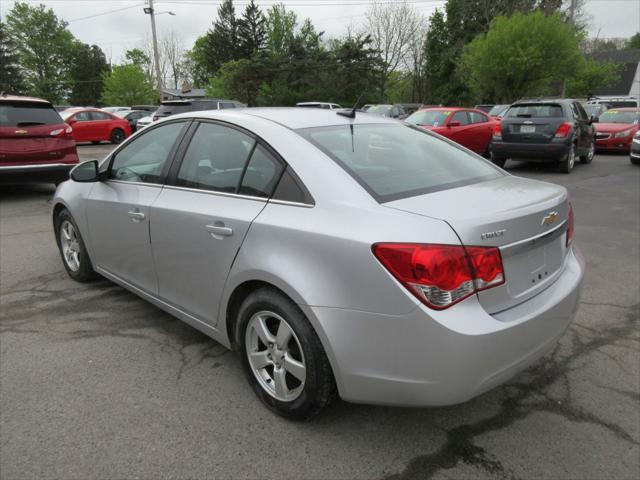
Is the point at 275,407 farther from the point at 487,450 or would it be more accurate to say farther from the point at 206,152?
the point at 206,152

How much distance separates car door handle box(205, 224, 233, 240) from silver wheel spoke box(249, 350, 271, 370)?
65cm

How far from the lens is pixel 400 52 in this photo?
48.7 meters

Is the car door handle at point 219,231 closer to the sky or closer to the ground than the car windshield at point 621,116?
closer to the ground

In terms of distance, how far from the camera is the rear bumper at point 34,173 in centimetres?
816

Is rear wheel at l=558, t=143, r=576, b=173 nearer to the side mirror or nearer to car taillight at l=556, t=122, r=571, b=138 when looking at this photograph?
car taillight at l=556, t=122, r=571, b=138

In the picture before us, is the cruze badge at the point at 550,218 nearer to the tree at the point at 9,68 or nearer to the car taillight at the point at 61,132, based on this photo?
the car taillight at the point at 61,132

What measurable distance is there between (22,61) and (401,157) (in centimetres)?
7343

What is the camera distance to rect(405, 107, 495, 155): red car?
12570 mm

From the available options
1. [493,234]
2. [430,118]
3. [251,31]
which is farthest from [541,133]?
[251,31]

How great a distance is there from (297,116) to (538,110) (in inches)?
404

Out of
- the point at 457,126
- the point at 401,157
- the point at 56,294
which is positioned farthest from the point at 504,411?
the point at 457,126

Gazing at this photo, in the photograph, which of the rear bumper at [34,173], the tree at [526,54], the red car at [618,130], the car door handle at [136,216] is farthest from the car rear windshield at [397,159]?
the tree at [526,54]

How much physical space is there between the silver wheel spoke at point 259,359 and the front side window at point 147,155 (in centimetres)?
139

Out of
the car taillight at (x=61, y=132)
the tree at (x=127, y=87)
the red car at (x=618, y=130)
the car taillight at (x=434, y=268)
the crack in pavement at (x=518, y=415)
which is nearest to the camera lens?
the car taillight at (x=434, y=268)
